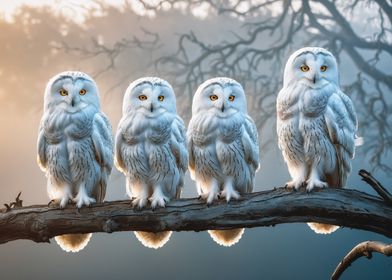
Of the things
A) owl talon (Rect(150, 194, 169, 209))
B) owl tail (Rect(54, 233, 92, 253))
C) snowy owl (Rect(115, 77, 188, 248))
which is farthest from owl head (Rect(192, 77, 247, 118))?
owl tail (Rect(54, 233, 92, 253))

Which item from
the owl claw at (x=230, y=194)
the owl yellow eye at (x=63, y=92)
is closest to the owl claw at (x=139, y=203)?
the owl claw at (x=230, y=194)

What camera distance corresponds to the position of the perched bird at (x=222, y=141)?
8.86ft

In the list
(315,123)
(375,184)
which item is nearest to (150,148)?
(315,123)

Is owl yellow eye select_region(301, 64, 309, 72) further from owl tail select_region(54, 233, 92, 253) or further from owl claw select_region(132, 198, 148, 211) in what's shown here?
owl tail select_region(54, 233, 92, 253)

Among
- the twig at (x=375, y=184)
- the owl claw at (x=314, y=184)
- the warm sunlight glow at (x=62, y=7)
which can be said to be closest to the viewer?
the twig at (x=375, y=184)

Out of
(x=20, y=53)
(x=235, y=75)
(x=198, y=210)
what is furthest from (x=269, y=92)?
(x=198, y=210)

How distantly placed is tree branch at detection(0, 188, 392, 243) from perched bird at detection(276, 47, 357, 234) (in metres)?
0.08

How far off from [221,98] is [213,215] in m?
0.47

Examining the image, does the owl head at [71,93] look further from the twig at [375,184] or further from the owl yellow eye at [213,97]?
the twig at [375,184]

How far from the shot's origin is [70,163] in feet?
9.06

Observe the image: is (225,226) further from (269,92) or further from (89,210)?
(269,92)

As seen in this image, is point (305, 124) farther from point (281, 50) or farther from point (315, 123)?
point (281, 50)

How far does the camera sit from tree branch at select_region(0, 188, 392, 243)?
2.49m

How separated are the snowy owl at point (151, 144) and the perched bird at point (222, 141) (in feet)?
0.27
